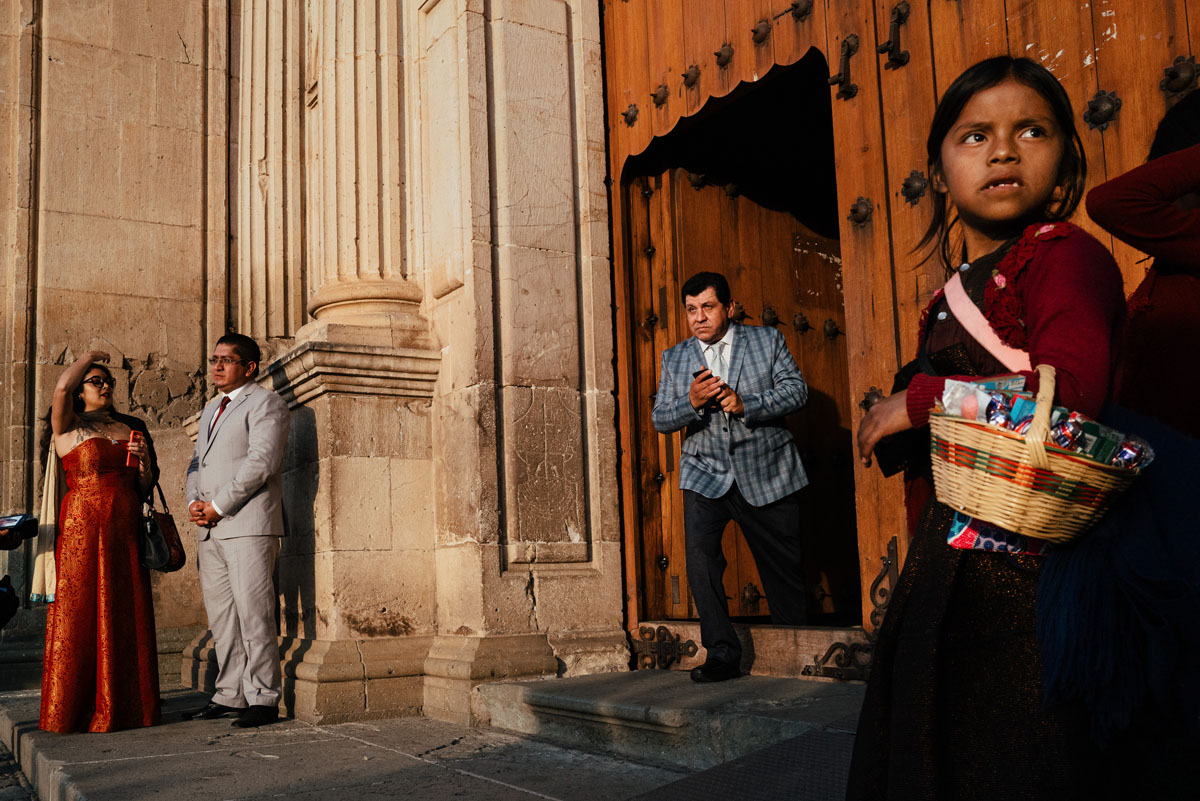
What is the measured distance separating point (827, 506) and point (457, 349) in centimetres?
232

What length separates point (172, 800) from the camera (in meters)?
3.58

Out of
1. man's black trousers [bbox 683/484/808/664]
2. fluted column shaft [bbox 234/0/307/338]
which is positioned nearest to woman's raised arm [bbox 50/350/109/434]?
fluted column shaft [bbox 234/0/307/338]

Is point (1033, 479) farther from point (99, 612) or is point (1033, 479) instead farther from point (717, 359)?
point (99, 612)

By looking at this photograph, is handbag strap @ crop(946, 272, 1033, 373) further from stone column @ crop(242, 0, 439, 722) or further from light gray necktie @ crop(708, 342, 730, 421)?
stone column @ crop(242, 0, 439, 722)

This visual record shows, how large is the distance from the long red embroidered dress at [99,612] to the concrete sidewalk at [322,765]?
171mm

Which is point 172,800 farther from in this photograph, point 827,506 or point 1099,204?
point 827,506

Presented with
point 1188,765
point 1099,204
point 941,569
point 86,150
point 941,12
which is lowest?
point 1188,765

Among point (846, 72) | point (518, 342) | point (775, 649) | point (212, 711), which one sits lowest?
point (212, 711)

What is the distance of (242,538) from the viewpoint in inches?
215

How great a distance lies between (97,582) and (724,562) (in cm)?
321

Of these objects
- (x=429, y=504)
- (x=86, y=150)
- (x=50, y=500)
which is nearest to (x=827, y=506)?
(x=429, y=504)

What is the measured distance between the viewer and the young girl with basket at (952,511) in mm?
1496

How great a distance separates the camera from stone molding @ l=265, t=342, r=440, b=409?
17.8ft

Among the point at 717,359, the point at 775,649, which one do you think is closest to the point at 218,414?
the point at 717,359
